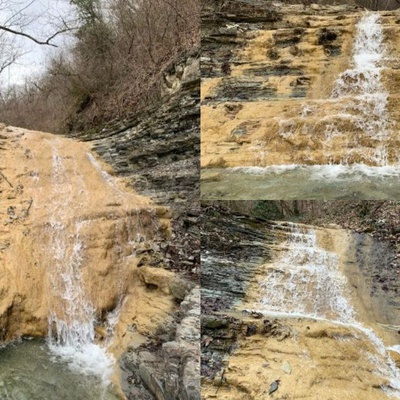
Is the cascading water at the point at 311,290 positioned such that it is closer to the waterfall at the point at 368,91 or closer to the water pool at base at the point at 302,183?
the water pool at base at the point at 302,183

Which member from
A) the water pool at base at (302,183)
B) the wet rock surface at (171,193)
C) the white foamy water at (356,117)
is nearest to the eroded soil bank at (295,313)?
the water pool at base at (302,183)

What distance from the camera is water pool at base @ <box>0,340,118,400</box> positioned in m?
4.13

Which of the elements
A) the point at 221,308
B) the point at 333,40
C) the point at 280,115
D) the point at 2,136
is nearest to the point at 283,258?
the point at 221,308

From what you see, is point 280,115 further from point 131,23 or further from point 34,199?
point 131,23

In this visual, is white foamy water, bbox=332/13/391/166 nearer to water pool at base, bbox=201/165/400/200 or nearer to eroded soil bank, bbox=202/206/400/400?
water pool at base, bbox=201/165/400/200

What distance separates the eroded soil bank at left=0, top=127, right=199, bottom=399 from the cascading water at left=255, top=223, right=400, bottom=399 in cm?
87

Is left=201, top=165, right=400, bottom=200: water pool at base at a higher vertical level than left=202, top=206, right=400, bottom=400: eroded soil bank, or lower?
higher

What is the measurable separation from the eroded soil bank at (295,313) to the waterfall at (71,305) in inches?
70.9

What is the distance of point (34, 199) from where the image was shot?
6.02m

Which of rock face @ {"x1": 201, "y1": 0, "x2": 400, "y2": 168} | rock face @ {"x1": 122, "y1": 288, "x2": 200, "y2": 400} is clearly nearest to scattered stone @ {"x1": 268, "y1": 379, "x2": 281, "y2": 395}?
rock face @ {"x1": 122, "y1": 288, "x2": 200, "y2": 400}

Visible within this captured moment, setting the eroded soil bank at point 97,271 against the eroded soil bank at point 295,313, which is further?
the eroded soil bank at point 97,271

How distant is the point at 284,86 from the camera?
524 centimetres

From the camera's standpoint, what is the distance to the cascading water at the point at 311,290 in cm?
Answer: 338

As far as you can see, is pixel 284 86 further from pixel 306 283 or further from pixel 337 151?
pixel 306 283
